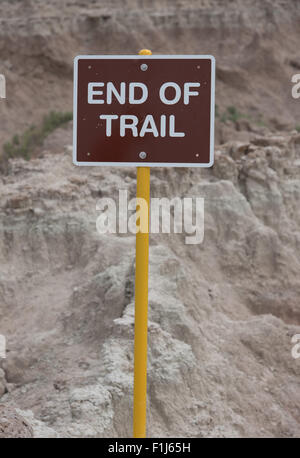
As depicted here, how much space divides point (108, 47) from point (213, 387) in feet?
45.2

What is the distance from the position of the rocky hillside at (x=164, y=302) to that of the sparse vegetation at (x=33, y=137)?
6.82 m

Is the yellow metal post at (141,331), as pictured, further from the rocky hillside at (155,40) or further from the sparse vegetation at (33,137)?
the rocky hillside at (155,40)

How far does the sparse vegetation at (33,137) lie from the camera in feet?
51.8

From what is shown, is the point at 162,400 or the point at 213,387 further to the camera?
the point at 213,387

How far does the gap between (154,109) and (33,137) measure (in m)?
14.1

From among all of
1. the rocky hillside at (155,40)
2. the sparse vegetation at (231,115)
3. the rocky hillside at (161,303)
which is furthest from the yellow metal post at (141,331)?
the rocky hillside at (155,40)

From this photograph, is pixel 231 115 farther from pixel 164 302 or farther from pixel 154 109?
pixel 154 109

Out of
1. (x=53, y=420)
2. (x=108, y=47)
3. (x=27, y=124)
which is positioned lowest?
(x=53, y=420)

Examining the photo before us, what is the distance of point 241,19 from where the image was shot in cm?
1786

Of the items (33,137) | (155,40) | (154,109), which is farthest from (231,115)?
(154,109)

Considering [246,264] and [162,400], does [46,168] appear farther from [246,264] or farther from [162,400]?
[162,400]

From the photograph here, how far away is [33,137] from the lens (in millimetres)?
16266

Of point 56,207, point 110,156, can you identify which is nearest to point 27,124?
point 56,207

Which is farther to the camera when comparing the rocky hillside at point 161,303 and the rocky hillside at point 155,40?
the rocky hillside at point 155,40
